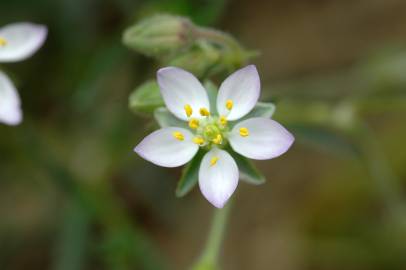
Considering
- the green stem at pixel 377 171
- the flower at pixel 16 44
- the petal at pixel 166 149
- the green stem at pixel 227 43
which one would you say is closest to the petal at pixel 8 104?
the flower at pixel 16 44

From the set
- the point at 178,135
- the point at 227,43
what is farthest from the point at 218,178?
the point at 227,43

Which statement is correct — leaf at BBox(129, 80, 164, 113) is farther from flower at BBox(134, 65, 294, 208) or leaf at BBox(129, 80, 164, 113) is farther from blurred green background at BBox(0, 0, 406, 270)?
blurred green background at BBox(0, 0, 406, 270)

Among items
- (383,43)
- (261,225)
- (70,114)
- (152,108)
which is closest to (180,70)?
(152,108)

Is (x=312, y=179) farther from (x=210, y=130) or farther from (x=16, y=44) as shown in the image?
(x=16, y=44)

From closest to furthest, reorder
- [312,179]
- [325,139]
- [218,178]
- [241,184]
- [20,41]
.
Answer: [218,178], [20,41], [325,139], [241,184], [312,179]

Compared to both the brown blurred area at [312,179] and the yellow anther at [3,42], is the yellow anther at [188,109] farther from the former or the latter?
the brown blurred area at [312,179]

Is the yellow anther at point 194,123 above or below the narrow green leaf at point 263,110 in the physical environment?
below

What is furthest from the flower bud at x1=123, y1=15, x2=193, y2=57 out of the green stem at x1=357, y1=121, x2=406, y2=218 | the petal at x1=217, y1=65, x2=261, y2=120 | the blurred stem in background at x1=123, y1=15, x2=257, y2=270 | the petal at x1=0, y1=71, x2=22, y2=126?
the green stem at x1=357, y1=121, x2=406, y2=218
